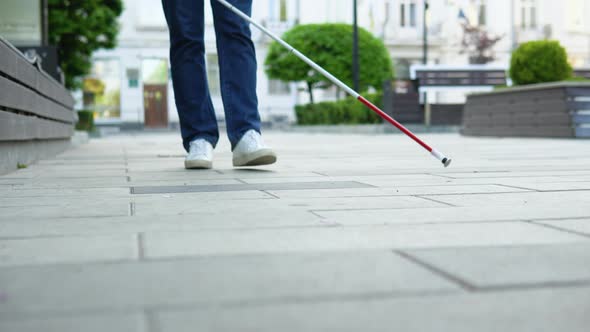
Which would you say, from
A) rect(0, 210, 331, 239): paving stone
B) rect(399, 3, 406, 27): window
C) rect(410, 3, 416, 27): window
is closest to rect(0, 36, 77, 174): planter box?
rect(0, 210, 331, 239): paving stone

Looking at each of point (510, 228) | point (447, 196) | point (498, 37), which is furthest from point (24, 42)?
point (498, 37)

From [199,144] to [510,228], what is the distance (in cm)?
272

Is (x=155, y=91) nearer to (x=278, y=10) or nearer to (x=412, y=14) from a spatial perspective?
(x=278, y=10)

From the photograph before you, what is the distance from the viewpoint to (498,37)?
33750 millimetres

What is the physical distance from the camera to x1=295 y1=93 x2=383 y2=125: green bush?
20222 mm

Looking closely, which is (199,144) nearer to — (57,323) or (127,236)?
(127,236)

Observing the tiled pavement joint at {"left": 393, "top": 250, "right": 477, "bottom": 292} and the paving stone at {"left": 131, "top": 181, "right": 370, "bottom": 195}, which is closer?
the tiled pavement joint at {"left": 393, "top": 250, "right": 477, "bottom": 292}

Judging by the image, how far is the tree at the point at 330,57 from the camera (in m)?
29.0

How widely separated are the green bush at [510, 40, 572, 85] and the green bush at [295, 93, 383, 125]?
26.7 ft

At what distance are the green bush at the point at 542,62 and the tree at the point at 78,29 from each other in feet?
35.4

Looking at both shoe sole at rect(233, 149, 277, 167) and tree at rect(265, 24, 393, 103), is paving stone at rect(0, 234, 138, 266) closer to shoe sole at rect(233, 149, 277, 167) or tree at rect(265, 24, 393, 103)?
shoe sole at rect(233, 149, 277, 167)

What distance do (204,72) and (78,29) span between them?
14.6 m

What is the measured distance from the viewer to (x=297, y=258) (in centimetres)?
163

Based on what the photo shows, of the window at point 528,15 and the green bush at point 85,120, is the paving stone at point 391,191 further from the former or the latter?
the window at point 528,15
